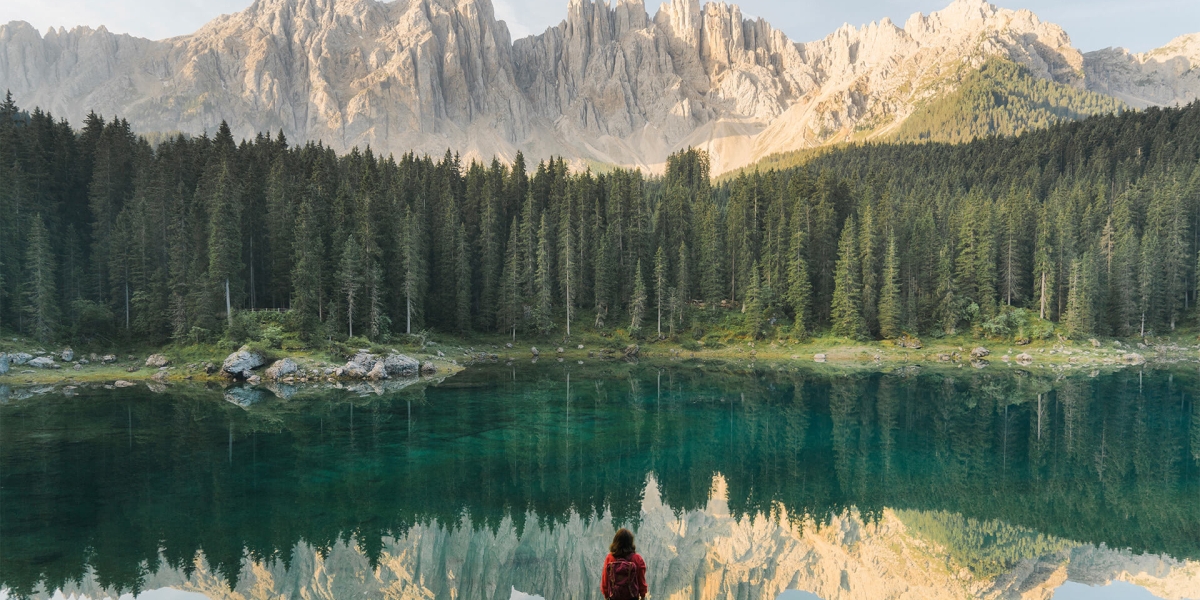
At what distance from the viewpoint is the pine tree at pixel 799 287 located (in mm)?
85812

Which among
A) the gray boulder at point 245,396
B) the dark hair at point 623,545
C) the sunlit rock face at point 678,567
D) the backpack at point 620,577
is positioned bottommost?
the sunlit rock face at point 678,567

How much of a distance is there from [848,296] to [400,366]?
5666 centimetres

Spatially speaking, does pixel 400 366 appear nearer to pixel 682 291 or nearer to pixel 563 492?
pixel 563 492

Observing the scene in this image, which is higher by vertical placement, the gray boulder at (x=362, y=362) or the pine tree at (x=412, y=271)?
the pine tree at (x=412, y=271)

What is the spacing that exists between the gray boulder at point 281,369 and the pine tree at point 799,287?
60.8m

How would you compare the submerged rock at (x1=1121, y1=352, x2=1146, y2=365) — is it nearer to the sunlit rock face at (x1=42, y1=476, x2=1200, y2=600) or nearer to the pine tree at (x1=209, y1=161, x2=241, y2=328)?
→ the sunlit rock face at (x1=42, y1=476, x2=1200, y2=600)

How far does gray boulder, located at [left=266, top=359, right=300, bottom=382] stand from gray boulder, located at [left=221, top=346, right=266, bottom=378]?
147cm

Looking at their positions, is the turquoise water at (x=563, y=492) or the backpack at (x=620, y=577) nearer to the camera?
the backpack at (x=620, y=577)

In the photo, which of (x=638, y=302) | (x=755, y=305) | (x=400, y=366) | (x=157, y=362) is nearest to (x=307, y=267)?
(x=400, y=366)

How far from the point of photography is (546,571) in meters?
19.8

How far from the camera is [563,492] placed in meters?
26.7

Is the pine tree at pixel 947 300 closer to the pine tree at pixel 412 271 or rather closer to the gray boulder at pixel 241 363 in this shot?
the pine tree at pixel 412 271

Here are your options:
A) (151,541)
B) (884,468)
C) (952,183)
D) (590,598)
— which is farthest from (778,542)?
(952,183)

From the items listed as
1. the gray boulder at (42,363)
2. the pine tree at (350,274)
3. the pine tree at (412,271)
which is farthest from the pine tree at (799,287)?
the gray boulder at (42,363)
